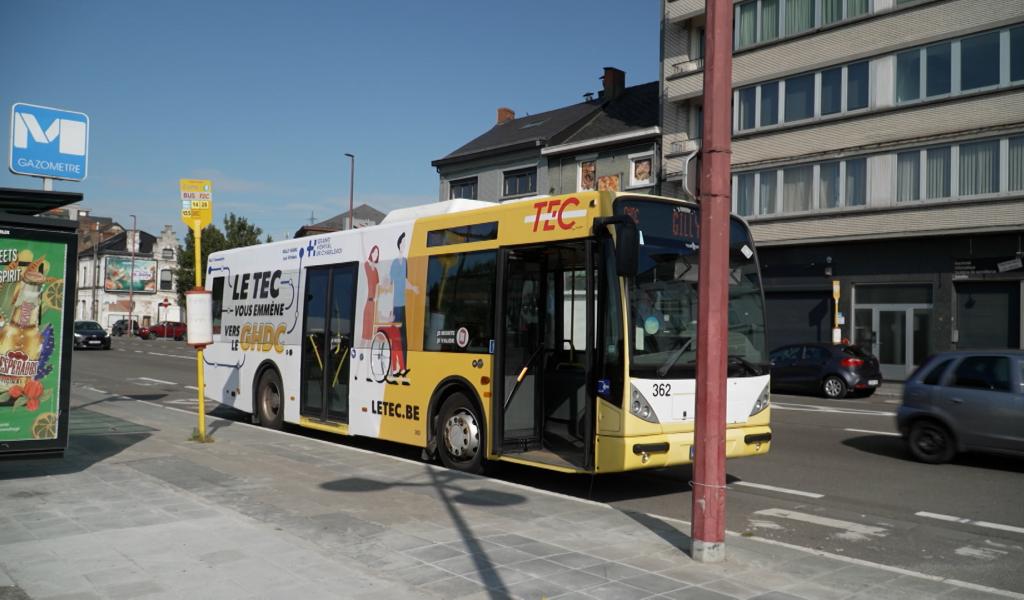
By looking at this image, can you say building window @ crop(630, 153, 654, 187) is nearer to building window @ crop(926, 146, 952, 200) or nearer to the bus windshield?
building window @ crop(926, 146, 952, 200)

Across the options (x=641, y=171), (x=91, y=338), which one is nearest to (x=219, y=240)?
(x=91, y=338)

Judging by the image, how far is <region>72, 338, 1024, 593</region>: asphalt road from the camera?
7023 mm

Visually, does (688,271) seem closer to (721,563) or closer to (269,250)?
(721,563)

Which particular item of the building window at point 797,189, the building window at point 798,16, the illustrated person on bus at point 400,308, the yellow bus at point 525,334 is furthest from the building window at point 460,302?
the building window at point 798,16

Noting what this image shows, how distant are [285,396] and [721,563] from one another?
9033 mm

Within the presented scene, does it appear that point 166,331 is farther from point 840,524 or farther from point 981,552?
point 981,552

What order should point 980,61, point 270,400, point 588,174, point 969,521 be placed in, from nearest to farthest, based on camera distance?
point 969,521, point 270,400, point 980,61, point 588,174

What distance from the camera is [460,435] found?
10.0m

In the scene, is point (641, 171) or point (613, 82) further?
point (613, 82)

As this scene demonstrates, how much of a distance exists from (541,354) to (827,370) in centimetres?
1514

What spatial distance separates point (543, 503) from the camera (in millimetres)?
8102

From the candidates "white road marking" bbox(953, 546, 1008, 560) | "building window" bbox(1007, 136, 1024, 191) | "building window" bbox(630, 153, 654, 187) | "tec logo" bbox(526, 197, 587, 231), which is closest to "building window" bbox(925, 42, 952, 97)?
"building window" bbox(1007, 136, 1024, 191)

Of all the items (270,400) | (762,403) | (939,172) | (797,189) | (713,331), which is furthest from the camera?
(797,189)

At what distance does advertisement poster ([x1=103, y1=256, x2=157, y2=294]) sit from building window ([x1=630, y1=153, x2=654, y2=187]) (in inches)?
2649
